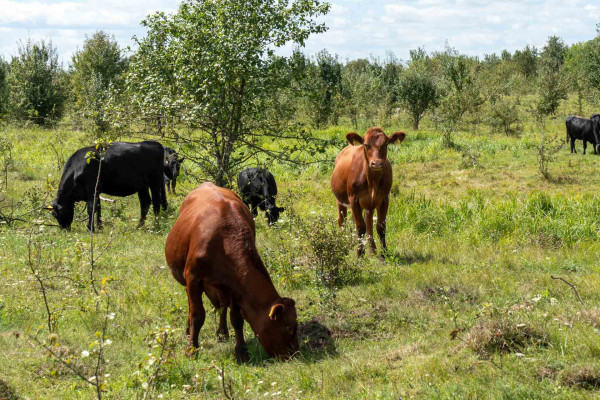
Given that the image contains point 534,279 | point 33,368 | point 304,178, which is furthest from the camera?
point 304,178

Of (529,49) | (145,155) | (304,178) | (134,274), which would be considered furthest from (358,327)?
(529,49)

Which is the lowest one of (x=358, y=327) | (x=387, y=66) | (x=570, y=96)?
(x=358, y=327)

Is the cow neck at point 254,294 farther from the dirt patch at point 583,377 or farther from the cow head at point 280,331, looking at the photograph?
the dirt patch at point 583,377

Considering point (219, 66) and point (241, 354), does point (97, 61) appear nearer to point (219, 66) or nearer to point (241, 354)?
point (219, 66)

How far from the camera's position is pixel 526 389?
4.66 meters

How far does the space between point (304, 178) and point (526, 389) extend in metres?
15.2

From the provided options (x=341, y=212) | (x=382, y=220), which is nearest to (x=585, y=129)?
(x=341, y=212)

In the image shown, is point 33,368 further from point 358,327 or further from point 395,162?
point 395,162

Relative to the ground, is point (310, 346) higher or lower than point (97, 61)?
lower

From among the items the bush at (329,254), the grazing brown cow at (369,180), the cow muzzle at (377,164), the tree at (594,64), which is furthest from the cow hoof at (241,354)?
the tree at (594,64)

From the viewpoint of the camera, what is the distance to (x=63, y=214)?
43.0ft

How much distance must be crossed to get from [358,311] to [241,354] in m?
1.80

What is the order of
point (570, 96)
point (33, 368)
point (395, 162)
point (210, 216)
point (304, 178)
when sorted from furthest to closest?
1. point (570, 96)
2. point (395, 162)
3. point (304, 178)
4. point (210, 216)
5. point (33, 368)

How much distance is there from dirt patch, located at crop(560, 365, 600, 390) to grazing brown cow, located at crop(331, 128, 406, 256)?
477cm
